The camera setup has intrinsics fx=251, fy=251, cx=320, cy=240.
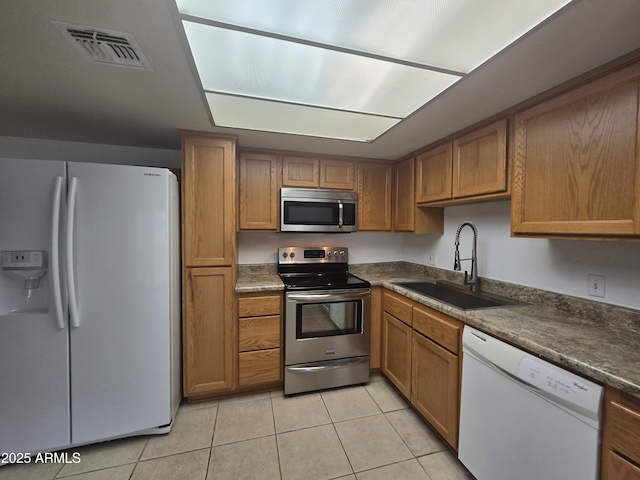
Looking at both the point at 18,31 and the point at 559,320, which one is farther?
the point at 559,320

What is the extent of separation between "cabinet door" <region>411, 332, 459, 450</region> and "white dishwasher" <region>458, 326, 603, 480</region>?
0.07 m

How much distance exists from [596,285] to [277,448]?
2079 mm

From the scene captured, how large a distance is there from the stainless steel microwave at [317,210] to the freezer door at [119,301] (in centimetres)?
99

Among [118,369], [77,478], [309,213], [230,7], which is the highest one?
[230,7]

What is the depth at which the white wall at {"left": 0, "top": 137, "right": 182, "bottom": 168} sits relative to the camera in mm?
2104

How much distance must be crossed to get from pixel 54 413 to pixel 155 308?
78 cm

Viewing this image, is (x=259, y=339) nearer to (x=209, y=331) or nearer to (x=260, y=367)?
(x=260, y=367)

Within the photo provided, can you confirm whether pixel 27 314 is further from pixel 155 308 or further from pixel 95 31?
pixel 95 31

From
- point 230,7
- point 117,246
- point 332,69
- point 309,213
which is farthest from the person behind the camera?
point 309,213

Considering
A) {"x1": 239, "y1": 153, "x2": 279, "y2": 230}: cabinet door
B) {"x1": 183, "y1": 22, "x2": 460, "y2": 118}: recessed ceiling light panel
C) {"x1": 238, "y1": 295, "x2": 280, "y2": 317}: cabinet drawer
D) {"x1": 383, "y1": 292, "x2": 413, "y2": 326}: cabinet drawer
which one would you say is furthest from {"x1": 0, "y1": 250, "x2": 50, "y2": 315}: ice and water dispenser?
{"x1": 383, "y1": 292, "x2": 413, "y2": 326}: cabinet drawer

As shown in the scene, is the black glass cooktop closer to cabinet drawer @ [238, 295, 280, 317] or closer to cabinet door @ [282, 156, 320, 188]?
cabinet drawer @ [238, 295, 280, 317]

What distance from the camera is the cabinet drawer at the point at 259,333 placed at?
2043 millimetres

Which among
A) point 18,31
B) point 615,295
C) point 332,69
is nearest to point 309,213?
point 332,69

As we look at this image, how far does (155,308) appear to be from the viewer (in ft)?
5.33
